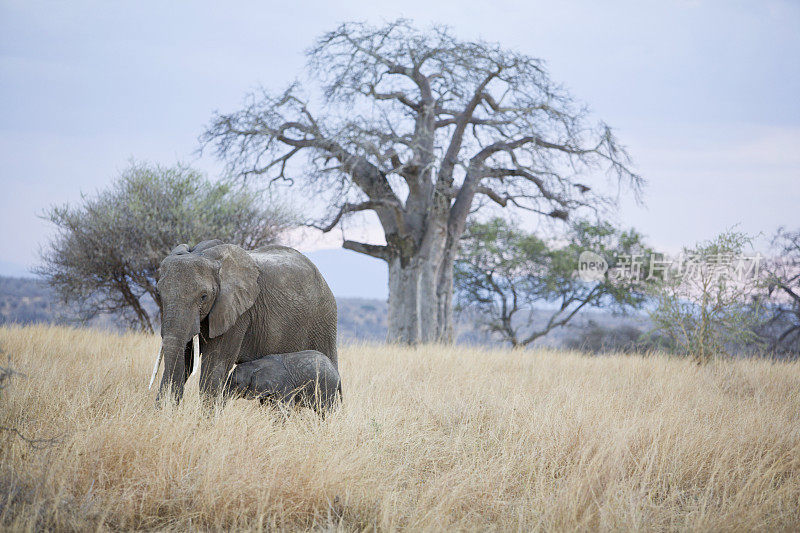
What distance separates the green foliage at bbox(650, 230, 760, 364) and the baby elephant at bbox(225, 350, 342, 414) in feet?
28.6

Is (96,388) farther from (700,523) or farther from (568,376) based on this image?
(568,376)

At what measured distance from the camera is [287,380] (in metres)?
4.74

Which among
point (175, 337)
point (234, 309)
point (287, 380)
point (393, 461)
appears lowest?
point (393, 461)

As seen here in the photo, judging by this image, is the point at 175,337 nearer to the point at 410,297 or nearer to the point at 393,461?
the point at 393,461

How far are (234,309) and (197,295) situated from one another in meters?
0.32

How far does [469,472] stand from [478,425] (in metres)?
1.32

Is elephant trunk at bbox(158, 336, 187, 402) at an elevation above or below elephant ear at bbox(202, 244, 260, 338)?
below

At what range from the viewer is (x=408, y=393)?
6758mm

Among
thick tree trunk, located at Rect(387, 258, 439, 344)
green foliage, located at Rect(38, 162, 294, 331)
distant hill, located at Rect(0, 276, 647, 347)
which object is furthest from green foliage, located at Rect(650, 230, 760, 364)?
green foliage, located at Rect(38, 162, 294, 331)

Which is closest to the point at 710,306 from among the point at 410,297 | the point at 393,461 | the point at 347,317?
the point at 410,297

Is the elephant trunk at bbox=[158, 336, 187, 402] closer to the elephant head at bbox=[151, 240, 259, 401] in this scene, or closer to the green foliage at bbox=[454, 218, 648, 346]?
the elephant head at bbox=[151, 240, 259, 401]

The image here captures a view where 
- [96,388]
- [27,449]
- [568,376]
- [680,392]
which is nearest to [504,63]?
[568,376]

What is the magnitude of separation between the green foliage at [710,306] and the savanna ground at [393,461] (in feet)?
15.9

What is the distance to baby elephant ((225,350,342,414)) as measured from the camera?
4723 mm
